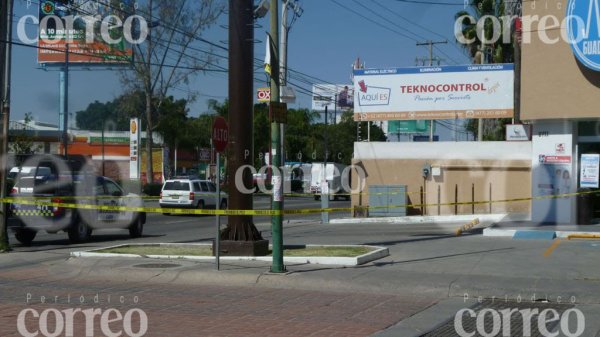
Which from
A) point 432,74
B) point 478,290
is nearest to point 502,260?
point 478,290

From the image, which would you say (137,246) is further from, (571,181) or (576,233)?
(571,181)

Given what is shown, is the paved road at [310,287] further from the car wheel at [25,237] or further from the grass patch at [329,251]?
the car wheel at [25,237]

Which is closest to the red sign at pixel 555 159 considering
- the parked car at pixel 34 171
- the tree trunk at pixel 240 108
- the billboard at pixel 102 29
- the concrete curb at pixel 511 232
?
the concrete curb at pixel 511 232

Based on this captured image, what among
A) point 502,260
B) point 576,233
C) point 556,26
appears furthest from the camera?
point 556,26

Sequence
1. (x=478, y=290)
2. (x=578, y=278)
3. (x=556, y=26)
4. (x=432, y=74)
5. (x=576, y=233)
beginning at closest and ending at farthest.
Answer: (x=478, y=290)
(x=578, y=278)
(x=576, y=233)
(x=556, y=26)
(x=432, y=74)

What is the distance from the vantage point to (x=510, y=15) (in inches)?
1501

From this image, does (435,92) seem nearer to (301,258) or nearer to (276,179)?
(301,258)

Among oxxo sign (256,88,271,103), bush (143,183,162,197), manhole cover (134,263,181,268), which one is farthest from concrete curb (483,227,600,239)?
bush (143,183,162,197)

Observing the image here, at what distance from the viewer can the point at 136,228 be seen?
21328 mm

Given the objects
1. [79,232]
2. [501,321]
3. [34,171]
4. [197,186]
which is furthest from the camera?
[197,186]

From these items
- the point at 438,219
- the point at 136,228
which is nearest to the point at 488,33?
the point at 438,219

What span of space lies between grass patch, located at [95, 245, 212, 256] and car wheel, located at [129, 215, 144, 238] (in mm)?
4857

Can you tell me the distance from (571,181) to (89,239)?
13.4m

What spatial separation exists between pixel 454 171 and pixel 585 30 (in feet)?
38.0
